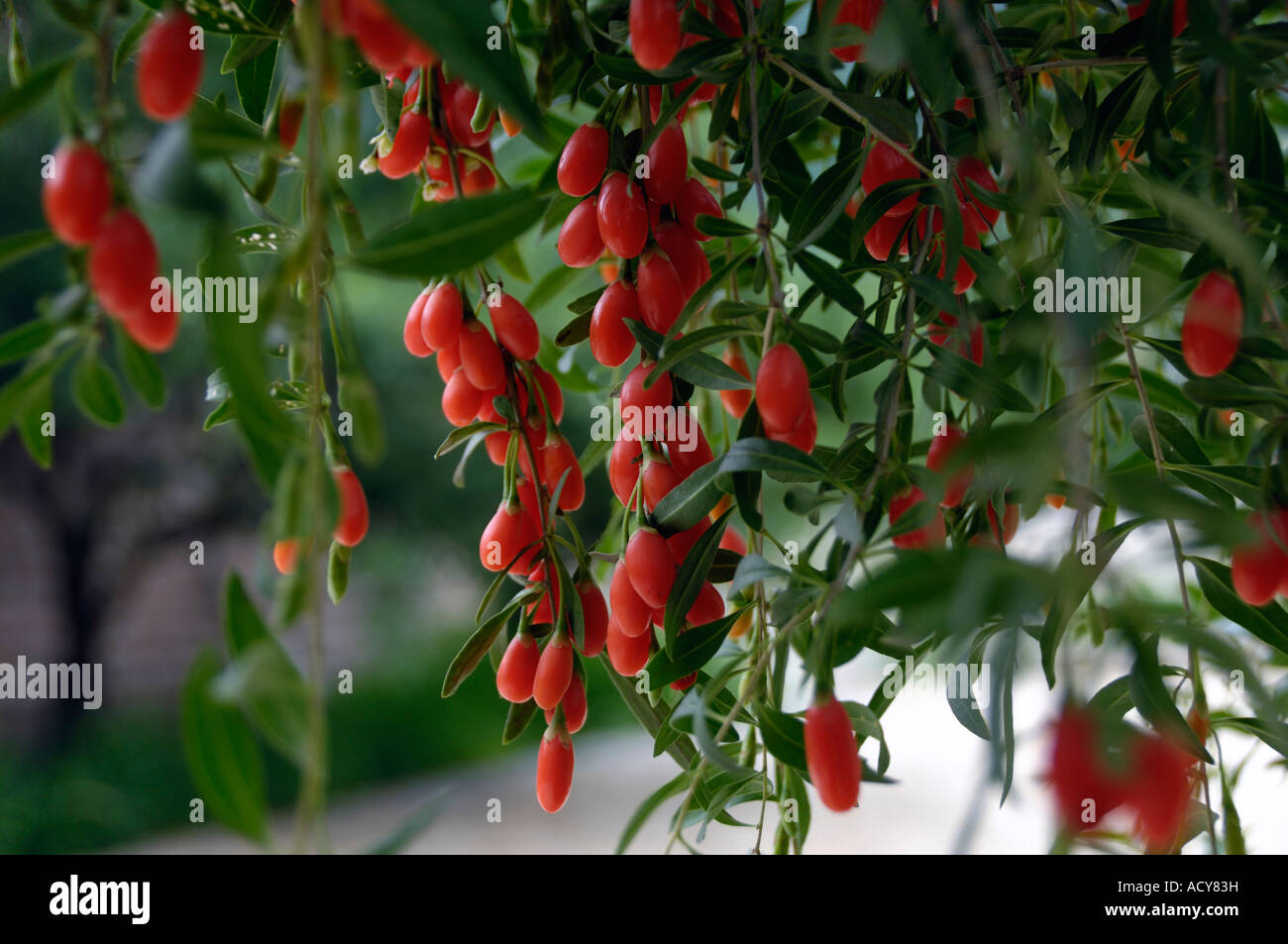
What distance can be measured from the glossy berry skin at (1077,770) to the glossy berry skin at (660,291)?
144 mm

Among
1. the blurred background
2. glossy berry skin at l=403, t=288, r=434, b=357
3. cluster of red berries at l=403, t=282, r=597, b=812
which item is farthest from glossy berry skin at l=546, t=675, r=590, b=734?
the blurred background

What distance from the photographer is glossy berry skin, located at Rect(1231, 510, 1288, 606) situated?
0.78 ft

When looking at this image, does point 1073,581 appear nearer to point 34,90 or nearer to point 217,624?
point 34,90

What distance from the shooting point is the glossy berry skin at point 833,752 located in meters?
0.21

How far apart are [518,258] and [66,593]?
6.98 feet

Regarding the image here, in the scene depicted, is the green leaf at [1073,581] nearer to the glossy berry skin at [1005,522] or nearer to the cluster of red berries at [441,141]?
the glossy berry skin at [1005,522]

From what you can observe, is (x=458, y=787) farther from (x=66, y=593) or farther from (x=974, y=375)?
(x=66, y=593)

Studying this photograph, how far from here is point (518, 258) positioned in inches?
15.3

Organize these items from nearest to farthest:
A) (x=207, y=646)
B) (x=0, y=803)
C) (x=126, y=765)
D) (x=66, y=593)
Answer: (x=207, y=646)
(x=0, y=803)
(x=126, y=765)
(x=66, y=593)

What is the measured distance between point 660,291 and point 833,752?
0.42 feet

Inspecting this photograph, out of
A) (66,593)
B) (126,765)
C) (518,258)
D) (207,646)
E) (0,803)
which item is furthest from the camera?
(66,593)

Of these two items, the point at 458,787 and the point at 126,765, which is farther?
the point at 126,765
